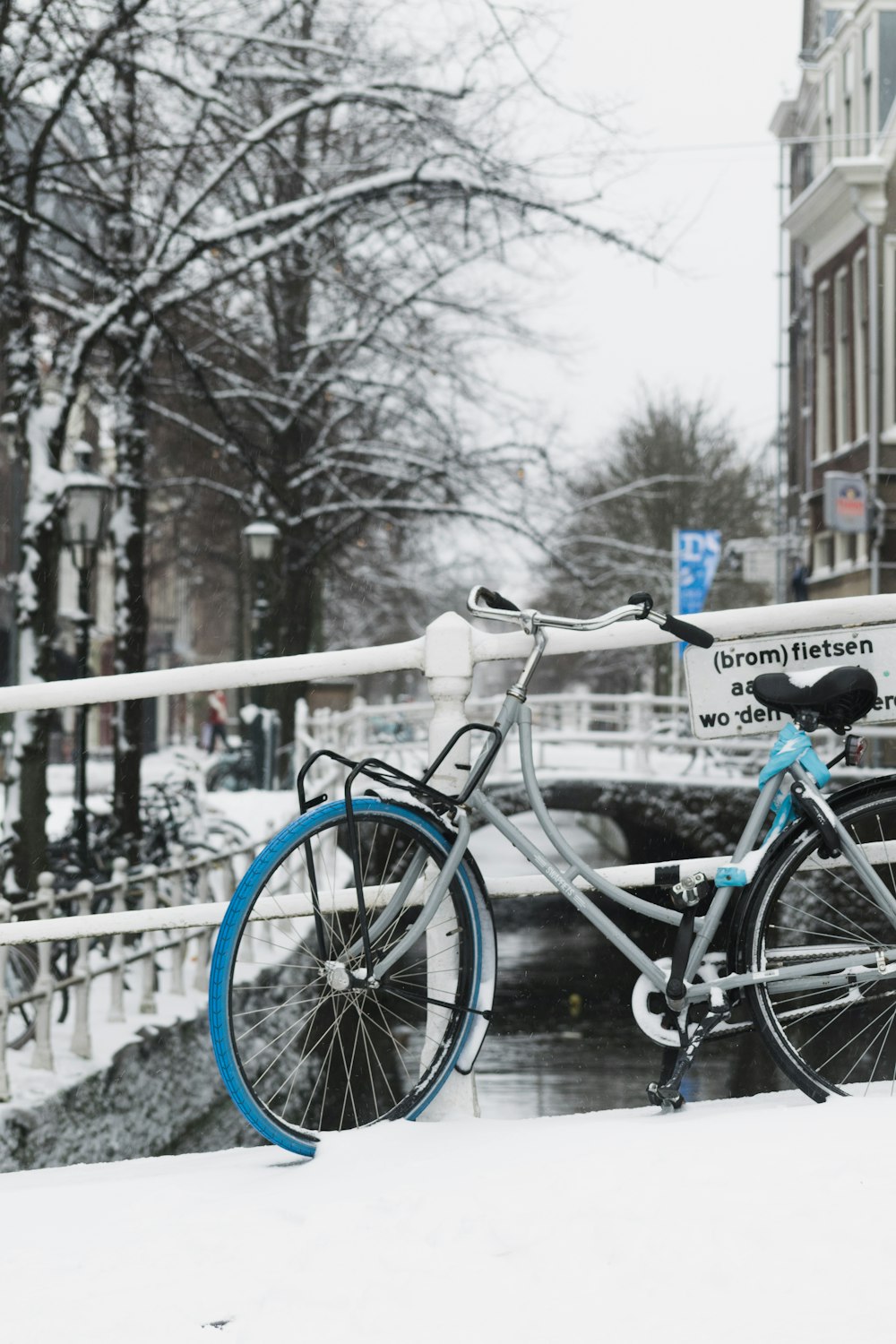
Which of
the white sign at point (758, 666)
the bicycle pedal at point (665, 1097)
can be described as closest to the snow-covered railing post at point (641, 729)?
the white sign at point (758, 666)

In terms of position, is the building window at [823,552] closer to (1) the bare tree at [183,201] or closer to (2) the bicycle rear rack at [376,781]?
(1) the bare tree at [183,201]

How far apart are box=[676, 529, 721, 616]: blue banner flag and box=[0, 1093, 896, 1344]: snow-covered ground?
24.4 meters

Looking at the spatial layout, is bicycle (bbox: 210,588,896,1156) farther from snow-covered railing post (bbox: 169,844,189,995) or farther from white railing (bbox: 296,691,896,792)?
white railing (bbox: 296,691,896,792)

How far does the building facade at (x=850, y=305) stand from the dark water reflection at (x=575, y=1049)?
8.15 meters

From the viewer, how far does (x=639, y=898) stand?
3021 mm

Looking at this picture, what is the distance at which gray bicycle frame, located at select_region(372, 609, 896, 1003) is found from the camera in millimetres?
3014

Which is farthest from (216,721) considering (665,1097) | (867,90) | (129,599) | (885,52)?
(665,1097)

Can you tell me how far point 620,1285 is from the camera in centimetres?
226

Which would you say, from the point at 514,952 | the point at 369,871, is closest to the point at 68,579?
the point at 514,952

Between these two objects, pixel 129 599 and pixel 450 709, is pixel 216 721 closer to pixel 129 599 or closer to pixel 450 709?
pixel 129 599

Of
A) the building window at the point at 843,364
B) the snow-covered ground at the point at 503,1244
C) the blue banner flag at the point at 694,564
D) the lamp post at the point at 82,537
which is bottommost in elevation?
the snow-covered ground at the point at 503,1244

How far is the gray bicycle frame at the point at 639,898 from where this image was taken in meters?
3.01

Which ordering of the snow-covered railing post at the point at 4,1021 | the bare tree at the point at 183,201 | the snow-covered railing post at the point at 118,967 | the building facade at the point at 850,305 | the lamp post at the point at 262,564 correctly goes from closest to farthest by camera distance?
the snow-covered railing post at the point at 4,1021 → the snow-covered railing post at the point at 118,967 → the bare tree at the point at 183,201 → the lamp post at the point at 262,564 → the building facade at the point at 850,305

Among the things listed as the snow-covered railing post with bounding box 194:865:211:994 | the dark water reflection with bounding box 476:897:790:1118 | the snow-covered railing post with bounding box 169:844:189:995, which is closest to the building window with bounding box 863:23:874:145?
the dark water reflection with bounding box 476:897:790:1118
